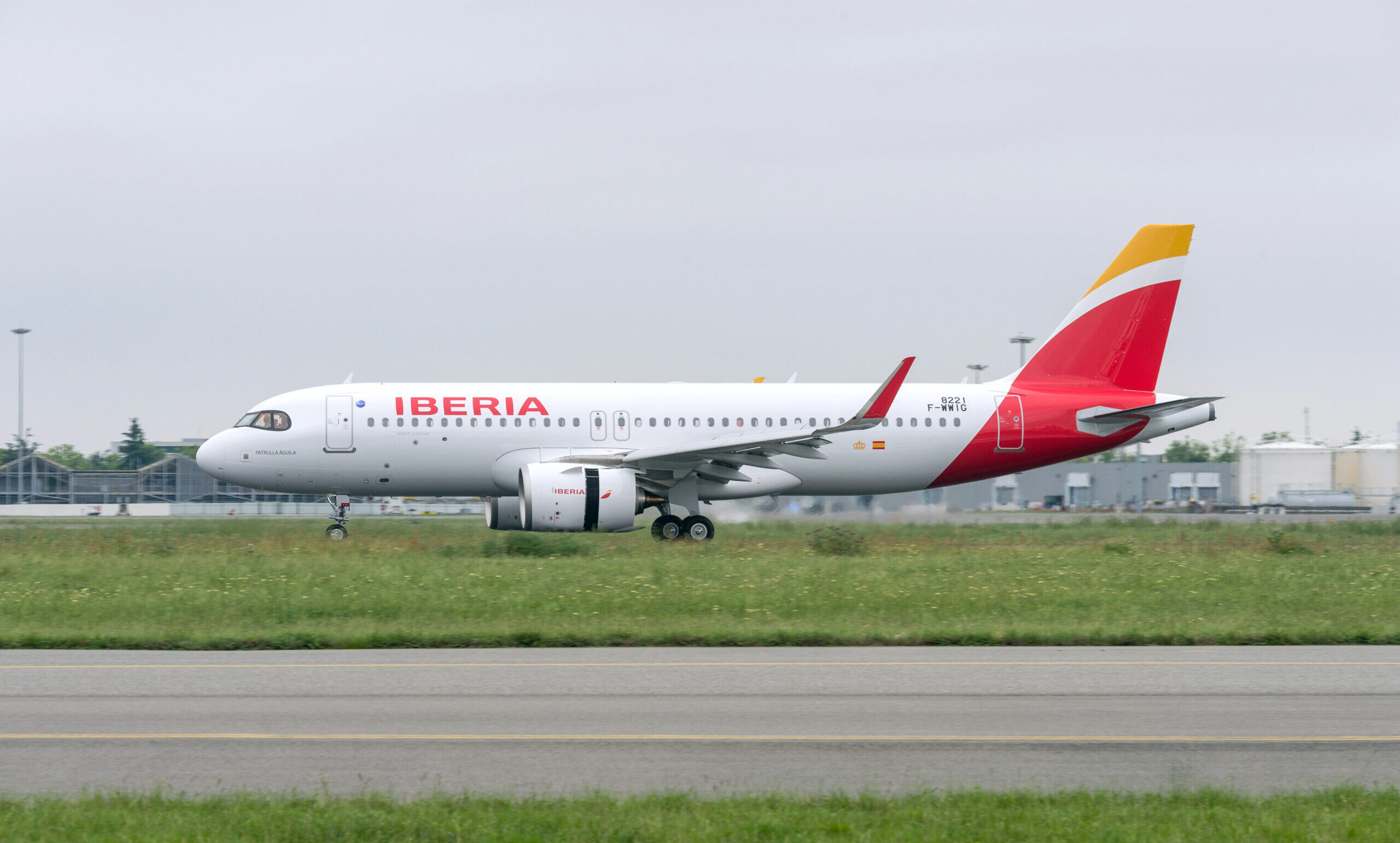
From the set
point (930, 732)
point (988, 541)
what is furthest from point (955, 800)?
point (988, 541)

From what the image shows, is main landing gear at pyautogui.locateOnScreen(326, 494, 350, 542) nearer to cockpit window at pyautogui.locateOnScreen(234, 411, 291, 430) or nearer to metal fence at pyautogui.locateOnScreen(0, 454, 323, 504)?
cockpit window at pyautogui.locateOnScreen(234, 411, 291, 430)

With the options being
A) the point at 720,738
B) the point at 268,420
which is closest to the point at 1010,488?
the point at 268,420

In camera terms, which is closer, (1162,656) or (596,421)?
(1162,656)

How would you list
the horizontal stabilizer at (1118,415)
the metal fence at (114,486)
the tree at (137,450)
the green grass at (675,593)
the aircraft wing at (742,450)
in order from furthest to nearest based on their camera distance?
the tree at (137,450) → the metal fence at (114,486) → the horizontal stabilizer at (1118,415) → the aircraft wing at (742,450) → the green grass at (675,593)

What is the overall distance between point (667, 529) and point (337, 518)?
717 cm

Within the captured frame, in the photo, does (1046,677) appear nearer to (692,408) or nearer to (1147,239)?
(692,408)

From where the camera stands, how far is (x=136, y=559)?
20234 millimetres

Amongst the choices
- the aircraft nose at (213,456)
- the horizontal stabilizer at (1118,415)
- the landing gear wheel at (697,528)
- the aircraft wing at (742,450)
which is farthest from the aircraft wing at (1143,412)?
the aircraft nose at (213,456)

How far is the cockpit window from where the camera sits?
26.1m

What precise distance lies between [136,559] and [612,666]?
12327mm

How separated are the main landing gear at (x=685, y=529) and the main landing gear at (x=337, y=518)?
634cm

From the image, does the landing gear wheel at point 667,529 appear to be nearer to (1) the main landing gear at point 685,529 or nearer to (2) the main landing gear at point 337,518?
(1) the main landing gear at point 685,529

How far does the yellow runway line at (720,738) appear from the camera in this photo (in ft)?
26.5

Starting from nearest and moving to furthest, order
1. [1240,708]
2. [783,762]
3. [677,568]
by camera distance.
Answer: [783,762] < [1240,708] < [677,568]
